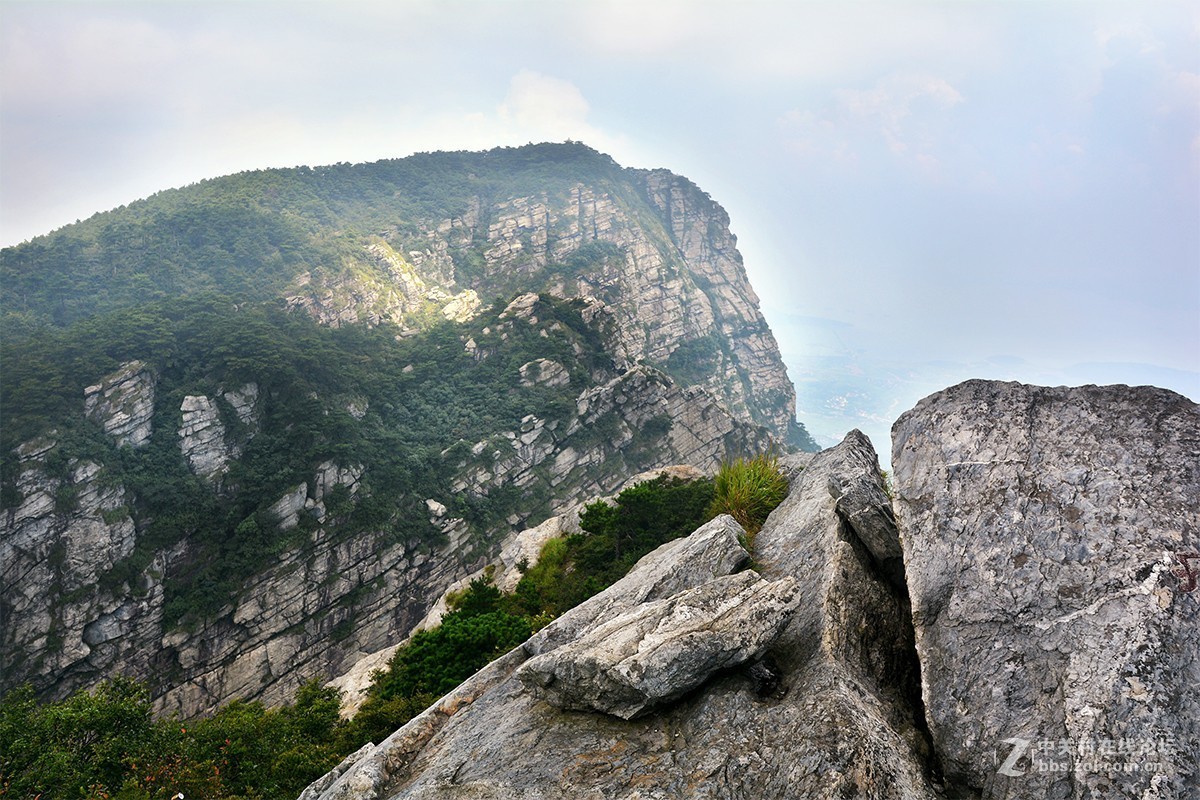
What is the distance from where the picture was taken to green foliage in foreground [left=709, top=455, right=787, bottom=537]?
12.1 meters

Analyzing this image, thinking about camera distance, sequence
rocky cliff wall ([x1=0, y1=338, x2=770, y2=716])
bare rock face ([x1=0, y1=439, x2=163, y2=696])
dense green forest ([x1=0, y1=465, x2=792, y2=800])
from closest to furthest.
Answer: dense green forest ([x1=0, y1=465, x2=792, y2=800])
bare rock face ([x1=0, y1=439, x2=163, y2=696])
rocky cliff wall ([x1=0, y1=338, x2=770, y2=716])

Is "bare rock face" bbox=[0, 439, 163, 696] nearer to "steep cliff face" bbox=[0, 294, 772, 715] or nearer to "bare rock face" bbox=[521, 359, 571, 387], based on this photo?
"steep cliff face" bbox=[0, 294, 772, 715]

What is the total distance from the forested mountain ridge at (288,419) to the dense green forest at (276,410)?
0.27 metres

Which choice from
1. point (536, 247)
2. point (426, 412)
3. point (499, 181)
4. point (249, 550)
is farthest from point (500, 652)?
point (499, 181)

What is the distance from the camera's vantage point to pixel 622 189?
16750cm

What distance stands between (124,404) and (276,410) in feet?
40.4

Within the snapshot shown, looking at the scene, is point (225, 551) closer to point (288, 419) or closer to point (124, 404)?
point (288, 419)

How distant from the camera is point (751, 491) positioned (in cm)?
1259

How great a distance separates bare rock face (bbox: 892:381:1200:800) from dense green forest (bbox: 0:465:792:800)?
5898 mm

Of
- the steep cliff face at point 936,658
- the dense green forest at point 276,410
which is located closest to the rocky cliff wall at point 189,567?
the dense green forest at point 276,410

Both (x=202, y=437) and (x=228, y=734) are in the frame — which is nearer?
(x=228, y=734)

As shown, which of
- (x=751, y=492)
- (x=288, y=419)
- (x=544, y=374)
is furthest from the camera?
(x=544, y=374)

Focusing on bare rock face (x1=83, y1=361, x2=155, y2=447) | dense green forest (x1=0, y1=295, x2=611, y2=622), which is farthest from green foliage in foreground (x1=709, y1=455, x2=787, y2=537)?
bare rock face (x1=83, y1=361, x2=155, y2=447)

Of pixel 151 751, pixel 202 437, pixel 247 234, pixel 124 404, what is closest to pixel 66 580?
pixel 202 437
